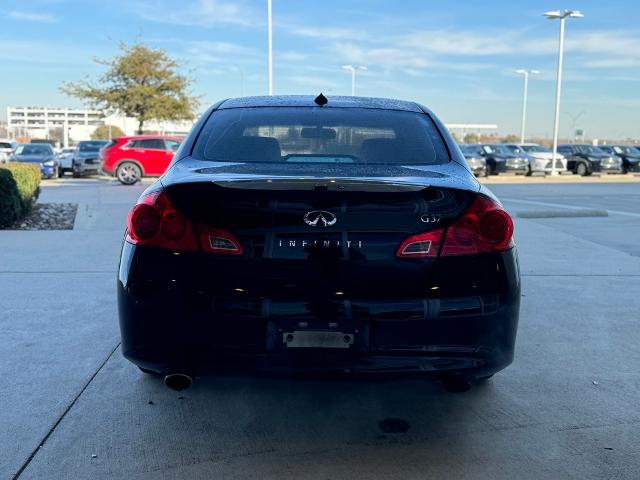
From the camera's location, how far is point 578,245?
914cm

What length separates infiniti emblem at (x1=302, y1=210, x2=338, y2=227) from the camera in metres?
2.89

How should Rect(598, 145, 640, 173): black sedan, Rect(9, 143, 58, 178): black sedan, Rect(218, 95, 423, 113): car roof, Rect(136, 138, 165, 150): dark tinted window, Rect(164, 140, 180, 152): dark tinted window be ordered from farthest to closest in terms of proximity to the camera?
1. Rect(598, 145, 640, 173): black sedan
2. Rect(9, 143, 58, 178): black sedan
3. Rect(164, 140, 180, 152): dark tinted window
4. Rect(136, 138, 165, 150): dark tinted window
5. Rect(218, 95, 423, 113): car roof

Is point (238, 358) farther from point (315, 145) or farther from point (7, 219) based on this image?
point (7, 219)

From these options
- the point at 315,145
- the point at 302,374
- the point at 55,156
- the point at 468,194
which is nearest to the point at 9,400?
the point at 302,374

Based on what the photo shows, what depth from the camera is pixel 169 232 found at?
2.97 m

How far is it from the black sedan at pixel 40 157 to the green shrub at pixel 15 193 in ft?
49.0

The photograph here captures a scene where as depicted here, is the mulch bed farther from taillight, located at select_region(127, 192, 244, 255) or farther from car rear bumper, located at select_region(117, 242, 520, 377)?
car rear bumper, located at select_region(117, 242, 520, 377)

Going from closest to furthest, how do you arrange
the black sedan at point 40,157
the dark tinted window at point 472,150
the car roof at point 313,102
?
1. the car roof at point 313,102
2. the black sedan at point 40,157
3. the dark tinted window at point 472,150

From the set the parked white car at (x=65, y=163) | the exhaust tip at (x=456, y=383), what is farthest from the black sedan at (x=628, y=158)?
the exhaust tip at (x=456, y=383)

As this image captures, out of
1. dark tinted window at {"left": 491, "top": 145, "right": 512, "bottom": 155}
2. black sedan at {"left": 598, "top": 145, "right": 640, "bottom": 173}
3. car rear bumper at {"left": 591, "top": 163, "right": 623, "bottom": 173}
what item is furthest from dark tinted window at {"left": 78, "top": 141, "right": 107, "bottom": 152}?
black sedan at {"left": 598, "top": 145, "right": 640, "bottom": 173}

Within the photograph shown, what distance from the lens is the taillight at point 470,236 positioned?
2.92m

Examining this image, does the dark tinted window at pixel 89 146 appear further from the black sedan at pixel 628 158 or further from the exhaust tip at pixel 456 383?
the exhaust tip at pixel 456 383

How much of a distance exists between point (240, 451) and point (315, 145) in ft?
6.01

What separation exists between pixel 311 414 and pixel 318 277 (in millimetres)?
1106
